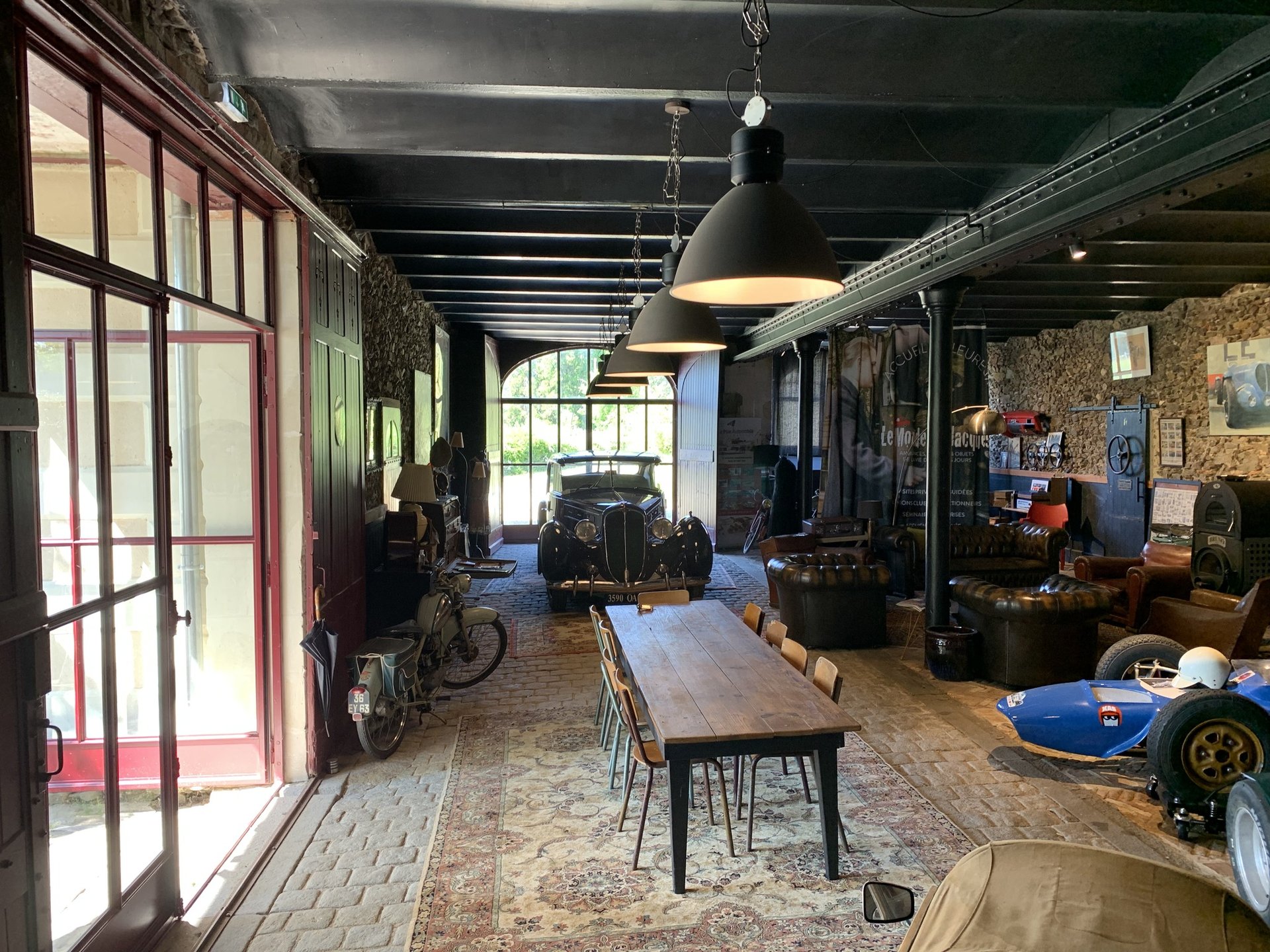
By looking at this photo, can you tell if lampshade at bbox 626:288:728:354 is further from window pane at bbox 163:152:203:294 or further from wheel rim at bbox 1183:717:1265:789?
wheel rim at bbox 1183:717:1265:789

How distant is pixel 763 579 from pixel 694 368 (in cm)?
395

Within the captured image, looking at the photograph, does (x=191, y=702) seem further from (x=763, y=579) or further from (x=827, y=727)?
(x=763, y=579)

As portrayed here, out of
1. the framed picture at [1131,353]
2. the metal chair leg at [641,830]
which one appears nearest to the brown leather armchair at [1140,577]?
the framed picture at [1131,353]

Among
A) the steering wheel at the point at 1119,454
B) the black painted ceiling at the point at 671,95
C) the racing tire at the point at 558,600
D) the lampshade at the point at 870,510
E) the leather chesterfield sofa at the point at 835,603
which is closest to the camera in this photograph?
the black painted ceiling at the point at 671,95

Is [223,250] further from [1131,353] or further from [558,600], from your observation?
[1131,353]

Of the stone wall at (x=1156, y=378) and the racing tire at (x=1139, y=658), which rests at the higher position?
the stone wall at (x=1156, y=378)

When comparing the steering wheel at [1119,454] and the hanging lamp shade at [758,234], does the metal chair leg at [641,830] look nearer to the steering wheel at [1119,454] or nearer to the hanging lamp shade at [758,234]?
the hanging lamp shade at [758,234]

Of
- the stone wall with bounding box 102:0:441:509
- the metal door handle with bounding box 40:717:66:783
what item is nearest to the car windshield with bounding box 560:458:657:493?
the stone wall with bounding box 102:0:441:509

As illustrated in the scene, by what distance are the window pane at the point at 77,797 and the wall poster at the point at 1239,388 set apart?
1010 cm

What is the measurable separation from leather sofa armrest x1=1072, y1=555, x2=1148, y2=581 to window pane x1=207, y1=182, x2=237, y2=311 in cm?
778

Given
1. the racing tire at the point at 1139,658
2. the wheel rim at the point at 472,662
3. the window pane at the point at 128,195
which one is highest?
the window pane at the point at 128,195

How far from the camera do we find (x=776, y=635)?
16.1ft

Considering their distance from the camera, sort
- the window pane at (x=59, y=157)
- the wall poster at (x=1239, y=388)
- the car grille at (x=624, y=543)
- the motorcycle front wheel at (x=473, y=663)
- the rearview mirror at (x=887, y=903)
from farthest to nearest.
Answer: the car grille at (x=624, y=543), the wall poster at (x=1239, y=388), the motorcycle front wheel at (x=473, y=663), the window pane at (x=59, y=157), the rearview mirror at (x=887, y=903)

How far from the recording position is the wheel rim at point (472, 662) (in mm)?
6441
